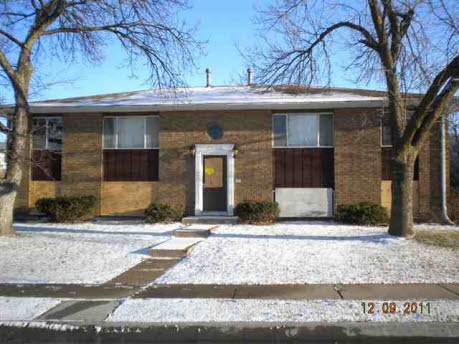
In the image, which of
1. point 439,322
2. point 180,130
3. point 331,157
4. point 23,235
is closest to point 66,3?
point 180,130

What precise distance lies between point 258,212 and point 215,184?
7.68 feet

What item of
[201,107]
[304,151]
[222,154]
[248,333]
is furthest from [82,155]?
[248,333]

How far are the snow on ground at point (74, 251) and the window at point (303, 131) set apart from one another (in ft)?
16.7

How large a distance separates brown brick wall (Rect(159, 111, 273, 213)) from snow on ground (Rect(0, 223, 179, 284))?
2047 millimetres

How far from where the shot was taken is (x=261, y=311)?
6047mm

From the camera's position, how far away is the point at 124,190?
16688mm

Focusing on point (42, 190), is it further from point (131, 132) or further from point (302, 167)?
point (302, 167)

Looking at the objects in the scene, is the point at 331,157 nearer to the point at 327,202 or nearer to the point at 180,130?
the point at 327,202

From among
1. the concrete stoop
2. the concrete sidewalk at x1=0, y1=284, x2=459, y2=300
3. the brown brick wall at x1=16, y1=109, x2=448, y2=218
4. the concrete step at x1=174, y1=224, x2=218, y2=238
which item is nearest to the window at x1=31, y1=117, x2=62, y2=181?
the brown brick wall at x1=16, y1=109, x2=448, y2=218

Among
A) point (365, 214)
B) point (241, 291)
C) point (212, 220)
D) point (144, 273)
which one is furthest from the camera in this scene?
point (212, 220)

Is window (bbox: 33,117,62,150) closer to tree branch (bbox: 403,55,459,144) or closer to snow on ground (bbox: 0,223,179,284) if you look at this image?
snow on ground (bbox: 0,223,179,284)

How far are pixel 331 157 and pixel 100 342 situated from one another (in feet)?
39.9

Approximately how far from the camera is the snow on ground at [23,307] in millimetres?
5969

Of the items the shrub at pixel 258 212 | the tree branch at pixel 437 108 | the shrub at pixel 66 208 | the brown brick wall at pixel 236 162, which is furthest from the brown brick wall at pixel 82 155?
the tree branch at pixel 437 108
